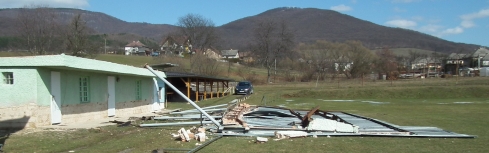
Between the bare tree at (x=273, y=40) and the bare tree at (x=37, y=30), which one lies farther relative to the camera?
the bare tree at (x=273, y=40)

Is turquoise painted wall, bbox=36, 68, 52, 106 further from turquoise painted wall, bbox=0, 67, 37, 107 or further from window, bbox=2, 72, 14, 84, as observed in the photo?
window, bbox=2, 72, 14, 84

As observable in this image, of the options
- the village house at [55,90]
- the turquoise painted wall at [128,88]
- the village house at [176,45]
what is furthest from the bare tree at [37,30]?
the village house at [55,90]

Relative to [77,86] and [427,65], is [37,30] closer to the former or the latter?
[77,86]

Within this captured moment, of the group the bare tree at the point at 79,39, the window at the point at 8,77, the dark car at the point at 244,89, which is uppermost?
the bare tree at the point at 79,39

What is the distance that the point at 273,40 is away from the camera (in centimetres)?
8112

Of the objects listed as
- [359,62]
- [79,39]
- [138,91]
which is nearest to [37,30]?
[79,39]

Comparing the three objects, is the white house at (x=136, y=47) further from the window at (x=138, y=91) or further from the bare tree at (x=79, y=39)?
the window at (x=138, y=91)

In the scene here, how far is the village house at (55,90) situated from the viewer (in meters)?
14.3

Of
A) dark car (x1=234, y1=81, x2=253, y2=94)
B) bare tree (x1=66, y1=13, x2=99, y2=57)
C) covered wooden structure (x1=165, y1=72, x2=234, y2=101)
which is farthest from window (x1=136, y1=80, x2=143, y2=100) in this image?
bare tree (x1=66, y1=13, x2=99, y2=57)

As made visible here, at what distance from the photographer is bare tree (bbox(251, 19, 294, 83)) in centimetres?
7988

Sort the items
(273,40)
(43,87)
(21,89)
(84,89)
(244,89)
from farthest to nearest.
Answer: (273,40) < (244,89) < (84,89) < (43,87) < (21,89)

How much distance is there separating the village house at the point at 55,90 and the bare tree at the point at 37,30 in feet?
122

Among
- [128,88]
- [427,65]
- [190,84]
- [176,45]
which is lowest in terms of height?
[190,84]

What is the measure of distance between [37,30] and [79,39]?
6173 mm
